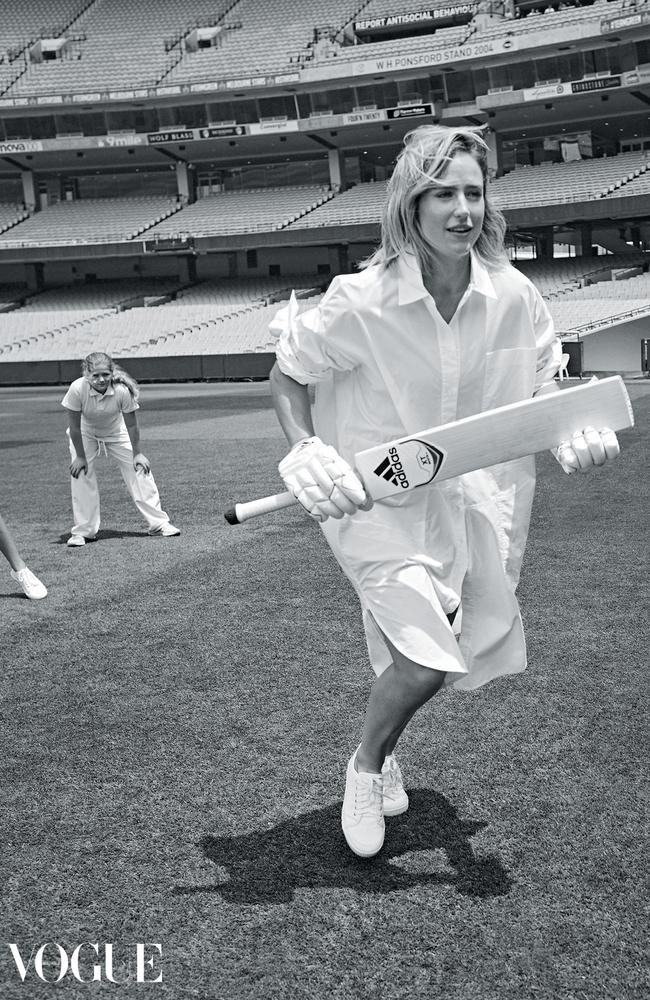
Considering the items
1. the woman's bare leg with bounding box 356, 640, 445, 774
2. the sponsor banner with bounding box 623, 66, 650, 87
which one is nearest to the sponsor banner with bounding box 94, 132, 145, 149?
the sponsor banner with bounding box 623, 66, 650, 87

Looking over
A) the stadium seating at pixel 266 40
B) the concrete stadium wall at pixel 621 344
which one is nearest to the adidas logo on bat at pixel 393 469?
the concrete stadium wall at pixel 621 344

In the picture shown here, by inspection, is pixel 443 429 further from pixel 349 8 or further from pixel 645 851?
pixel 349 8

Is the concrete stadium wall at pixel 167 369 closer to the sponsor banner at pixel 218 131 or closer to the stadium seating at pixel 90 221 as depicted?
the stadium seating at pixel 90 221

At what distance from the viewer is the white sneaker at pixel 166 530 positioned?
10398mm

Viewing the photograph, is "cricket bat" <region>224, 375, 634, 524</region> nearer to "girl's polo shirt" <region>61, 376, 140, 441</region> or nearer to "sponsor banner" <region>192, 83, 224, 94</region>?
"girl's polo shirt" <region>61, 376, 140, 441</region>

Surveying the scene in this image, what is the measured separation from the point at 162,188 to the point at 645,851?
2316 inches

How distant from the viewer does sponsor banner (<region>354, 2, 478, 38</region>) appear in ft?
168

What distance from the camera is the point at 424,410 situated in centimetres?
343

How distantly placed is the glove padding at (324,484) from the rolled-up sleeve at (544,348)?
3.13 ft

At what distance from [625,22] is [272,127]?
17553mm

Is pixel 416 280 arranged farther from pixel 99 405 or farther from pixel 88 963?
pixel 99 405

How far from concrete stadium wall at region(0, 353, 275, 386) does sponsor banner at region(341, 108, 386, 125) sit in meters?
14.0

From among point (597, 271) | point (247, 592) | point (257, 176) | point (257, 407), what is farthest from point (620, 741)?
point (257, 176)

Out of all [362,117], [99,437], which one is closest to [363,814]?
[99,437]
